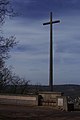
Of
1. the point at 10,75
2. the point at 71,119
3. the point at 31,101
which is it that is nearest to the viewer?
the point at 71,119

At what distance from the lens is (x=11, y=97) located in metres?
31.5

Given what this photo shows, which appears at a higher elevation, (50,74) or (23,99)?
(50,74)

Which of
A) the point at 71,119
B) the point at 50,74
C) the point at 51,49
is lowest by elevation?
the point at 71,119

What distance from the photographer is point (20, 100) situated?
3088 cm

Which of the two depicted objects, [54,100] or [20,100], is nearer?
[54,100]

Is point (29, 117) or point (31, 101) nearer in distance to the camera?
point (29, 117)

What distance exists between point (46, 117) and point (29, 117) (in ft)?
3.03

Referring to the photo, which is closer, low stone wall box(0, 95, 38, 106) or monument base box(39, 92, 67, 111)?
monument base box(39, 92, 67, 111)

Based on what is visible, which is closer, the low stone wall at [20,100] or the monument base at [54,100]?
the monument base at [54,100]

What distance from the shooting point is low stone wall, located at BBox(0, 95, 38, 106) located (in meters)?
30.2

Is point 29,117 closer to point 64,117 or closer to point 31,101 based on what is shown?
point 64,117

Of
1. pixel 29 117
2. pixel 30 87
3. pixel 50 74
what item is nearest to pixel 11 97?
pixel 50 74

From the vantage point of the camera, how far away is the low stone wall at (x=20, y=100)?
30.2 m

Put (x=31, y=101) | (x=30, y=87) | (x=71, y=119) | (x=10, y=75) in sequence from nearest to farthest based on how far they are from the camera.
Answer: (x=71, y=119)
(x=31, y=101)
(x=10, y=75)
(x=30, y=87)
